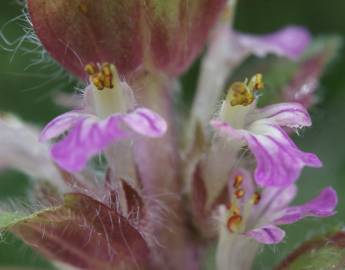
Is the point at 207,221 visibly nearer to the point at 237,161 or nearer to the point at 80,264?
the point at 237,161

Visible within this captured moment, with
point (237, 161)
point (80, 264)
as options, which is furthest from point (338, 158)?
point (80, 264)

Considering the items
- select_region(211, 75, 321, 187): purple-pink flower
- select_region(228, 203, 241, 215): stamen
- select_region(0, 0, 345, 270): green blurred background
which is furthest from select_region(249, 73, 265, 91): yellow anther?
select_region(0, 0, 345, 270): green blurred background

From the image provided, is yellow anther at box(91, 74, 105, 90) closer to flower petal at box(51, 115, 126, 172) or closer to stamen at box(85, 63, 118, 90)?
stamen at box(85, 63, 118, 90)

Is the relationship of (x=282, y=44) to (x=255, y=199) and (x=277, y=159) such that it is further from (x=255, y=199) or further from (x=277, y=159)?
(x=277, y=159)

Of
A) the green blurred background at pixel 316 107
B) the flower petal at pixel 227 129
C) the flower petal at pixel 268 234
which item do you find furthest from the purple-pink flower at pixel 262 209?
the green blurred background at pixel 316 107

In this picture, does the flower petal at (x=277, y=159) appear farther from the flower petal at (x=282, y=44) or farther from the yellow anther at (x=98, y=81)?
the flower petal at (x=282, y=44)

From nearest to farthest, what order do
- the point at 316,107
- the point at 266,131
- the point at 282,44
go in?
the point at 266,131 → the point at 282,44 → the point at 316,107

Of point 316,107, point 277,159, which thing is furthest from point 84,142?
point 316,107
